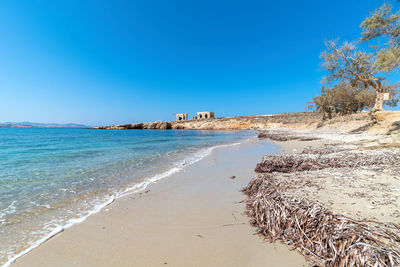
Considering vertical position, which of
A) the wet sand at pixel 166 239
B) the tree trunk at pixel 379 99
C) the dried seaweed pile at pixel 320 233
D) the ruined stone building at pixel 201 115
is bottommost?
the wet sand at pixel 166 239

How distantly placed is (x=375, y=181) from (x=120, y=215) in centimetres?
517

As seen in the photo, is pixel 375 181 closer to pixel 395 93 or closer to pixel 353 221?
pixel 353 221

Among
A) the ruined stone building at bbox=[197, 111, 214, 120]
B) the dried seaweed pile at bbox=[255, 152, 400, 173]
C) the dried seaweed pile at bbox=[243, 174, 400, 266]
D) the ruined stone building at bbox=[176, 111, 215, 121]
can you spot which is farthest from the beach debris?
the ruined stone building at bbox=[197, 111, 214, 120]

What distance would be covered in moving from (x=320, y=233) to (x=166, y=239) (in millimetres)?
2154

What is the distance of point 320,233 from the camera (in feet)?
6.71

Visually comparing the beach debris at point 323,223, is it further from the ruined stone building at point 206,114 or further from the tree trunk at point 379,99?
the ruined stone building at point 206,114

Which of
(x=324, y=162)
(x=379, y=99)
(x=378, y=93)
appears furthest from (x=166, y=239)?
(x=379, y=99)

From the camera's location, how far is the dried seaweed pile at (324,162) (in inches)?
193

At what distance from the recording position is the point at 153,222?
133 inches

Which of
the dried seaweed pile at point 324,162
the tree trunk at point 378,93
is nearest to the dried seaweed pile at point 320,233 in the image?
the dried seaweed pile at point 324,162

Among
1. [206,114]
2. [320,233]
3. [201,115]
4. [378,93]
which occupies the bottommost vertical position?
[320,233]

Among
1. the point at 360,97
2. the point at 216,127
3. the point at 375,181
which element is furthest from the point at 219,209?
the point at 216,127

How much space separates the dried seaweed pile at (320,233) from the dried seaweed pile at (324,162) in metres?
2.70

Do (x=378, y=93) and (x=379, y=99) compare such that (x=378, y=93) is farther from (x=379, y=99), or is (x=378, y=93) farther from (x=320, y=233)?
(x=320, y=233)
